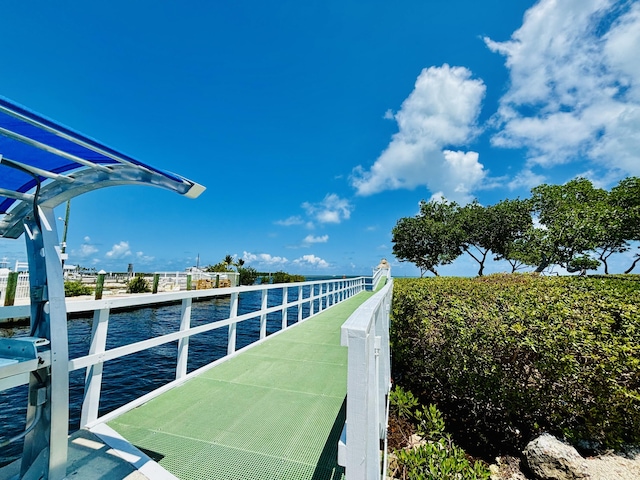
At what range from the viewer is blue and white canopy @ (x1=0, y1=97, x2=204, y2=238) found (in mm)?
1946

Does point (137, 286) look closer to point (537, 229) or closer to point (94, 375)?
point (94, 375)

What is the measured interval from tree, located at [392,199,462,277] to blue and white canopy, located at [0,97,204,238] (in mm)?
→ 31477

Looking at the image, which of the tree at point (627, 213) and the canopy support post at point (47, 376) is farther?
the tree at point (627, 213)

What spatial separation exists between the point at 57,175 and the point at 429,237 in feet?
107

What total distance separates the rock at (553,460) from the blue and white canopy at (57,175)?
4.31 meters

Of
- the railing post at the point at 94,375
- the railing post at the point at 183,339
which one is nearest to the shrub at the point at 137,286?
the railing post at the point at 183,339

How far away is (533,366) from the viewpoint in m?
3.62

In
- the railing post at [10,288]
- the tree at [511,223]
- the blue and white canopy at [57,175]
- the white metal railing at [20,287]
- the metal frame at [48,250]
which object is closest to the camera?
the metal frame at [48,250]

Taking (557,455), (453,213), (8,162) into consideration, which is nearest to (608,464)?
(557,455)

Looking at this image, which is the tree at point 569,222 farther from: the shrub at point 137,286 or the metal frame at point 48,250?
the shrub at point 137,286

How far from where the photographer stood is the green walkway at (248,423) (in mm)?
2285

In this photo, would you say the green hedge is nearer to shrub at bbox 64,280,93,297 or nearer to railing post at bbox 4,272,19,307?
railing post at bbox 4,272,19,307

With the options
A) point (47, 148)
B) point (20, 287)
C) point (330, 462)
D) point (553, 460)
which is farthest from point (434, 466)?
point (20, 287)

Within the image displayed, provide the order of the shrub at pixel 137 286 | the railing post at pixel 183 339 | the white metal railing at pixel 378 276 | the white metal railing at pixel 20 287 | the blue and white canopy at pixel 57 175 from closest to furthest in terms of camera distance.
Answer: the blue and white canopy at pixel 57 175 → the railing post at pixel 183 339 → the white metal railing at pixel 20 287 → the white metal railing at pixel 378 276 → the shrub at pixel 137 286
